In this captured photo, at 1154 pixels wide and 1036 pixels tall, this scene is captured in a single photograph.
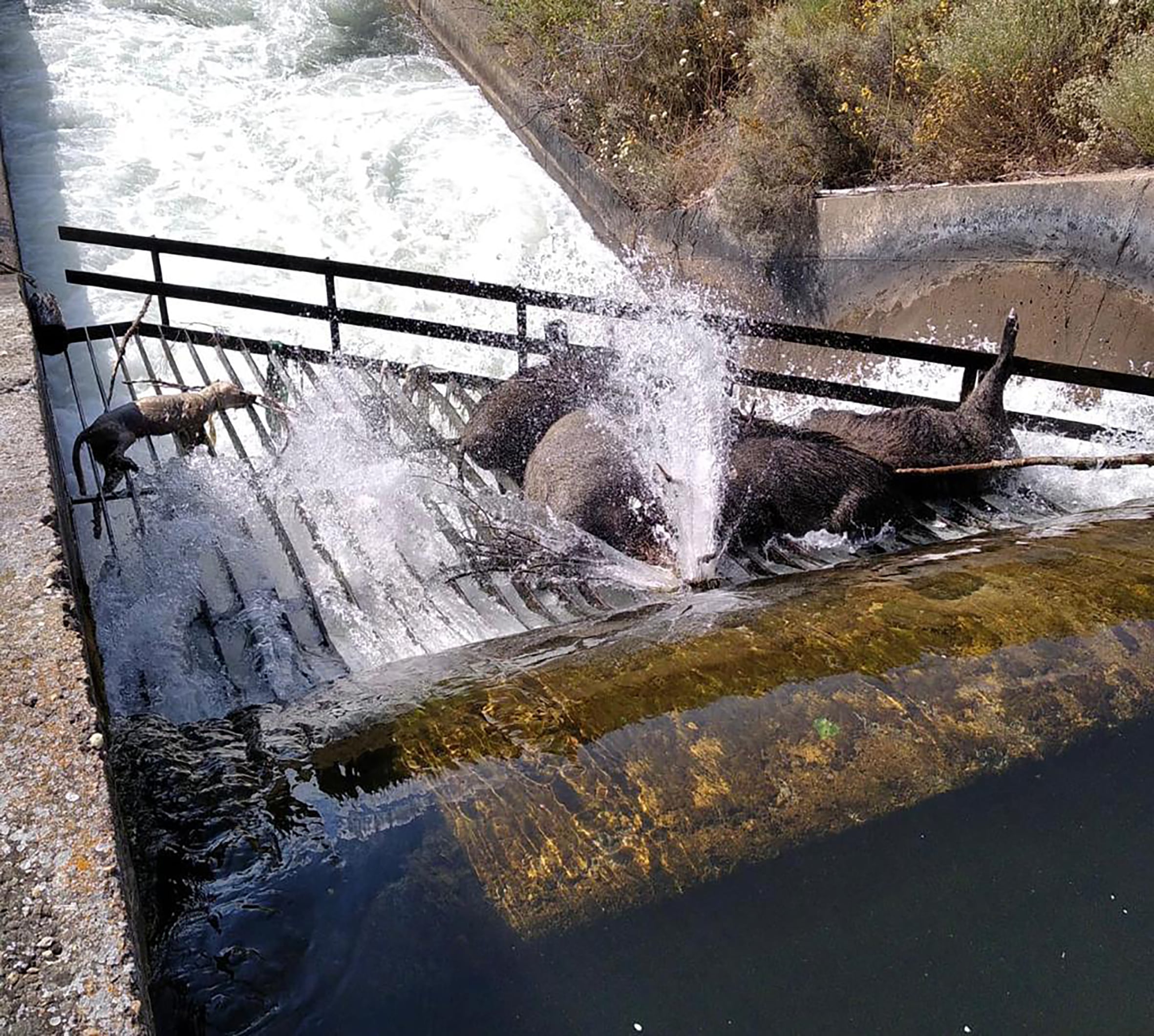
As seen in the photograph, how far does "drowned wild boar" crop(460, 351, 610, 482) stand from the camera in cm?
708

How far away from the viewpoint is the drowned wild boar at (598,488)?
5957 millimetres

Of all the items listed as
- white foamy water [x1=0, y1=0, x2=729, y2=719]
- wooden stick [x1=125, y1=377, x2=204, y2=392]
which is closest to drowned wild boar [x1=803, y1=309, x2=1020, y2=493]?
white foamy water [x1=0, y1=0, x2=729, y2=719]

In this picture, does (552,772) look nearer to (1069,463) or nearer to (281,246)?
(1069,463)

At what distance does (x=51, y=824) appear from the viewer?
2.63m

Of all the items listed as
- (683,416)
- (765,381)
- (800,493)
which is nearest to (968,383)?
(765,381)

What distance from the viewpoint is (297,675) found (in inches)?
192

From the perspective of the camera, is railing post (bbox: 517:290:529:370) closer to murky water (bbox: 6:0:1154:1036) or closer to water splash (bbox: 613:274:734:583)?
water splash (bbox: 613:274:734:583)

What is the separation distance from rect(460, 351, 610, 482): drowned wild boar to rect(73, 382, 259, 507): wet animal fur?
1.53m

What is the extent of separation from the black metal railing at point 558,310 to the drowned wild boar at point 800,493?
32.9 inches

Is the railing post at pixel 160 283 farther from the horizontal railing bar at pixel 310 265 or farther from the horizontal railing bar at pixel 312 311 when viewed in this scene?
the horizontal railing bar at pixel 310 265

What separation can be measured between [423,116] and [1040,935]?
662 inches

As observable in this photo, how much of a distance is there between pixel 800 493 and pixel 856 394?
54.6 inches

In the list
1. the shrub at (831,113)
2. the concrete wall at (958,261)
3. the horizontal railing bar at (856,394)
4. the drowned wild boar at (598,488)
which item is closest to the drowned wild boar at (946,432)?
the horizontal railing bar at (856,394)

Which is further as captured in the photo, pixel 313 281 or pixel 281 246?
pixel 281 246
